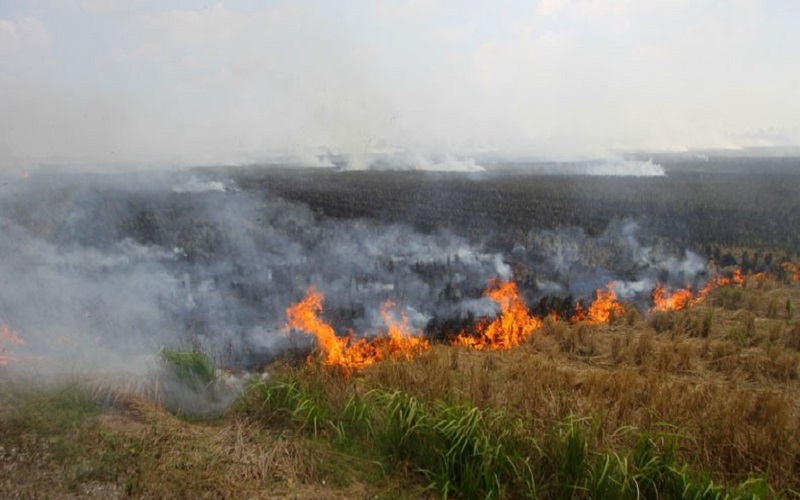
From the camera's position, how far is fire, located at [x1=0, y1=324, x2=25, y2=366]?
6.49m

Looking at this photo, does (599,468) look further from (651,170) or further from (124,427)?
(651,170)

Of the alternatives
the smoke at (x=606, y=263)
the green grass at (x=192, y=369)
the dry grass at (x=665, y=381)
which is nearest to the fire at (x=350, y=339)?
the dry grass at (x=665, y=381)

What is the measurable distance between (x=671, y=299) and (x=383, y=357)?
8801 millimetres

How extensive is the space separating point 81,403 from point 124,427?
0.65m

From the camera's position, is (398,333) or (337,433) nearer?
(337,433)

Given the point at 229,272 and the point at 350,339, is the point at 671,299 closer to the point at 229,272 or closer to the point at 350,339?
the point at 350,339

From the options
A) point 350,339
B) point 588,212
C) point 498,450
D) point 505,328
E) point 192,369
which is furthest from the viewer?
point 588,212

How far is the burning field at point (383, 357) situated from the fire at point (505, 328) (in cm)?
8

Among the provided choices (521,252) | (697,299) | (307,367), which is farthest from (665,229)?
(307,367)

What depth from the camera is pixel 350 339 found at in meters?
9.77

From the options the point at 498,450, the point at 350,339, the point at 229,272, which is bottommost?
the point at 350,339

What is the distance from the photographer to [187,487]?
13.1ft

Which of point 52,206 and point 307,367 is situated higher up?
point 52,206

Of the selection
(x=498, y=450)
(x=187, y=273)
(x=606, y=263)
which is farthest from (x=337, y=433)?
(x=606, y=263)
